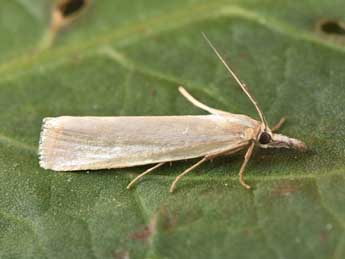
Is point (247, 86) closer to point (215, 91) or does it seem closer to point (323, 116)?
point (215, 91)

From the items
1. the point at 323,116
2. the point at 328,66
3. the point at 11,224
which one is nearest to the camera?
the point at 11,224

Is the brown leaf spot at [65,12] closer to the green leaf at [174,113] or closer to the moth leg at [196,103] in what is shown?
the green leaf at [174,113]

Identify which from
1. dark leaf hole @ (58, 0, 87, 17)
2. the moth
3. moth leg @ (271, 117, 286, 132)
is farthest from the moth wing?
dark leaf hole @ (58, 0, 87, 17)

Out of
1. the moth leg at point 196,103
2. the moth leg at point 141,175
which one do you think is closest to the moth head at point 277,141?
the moth leg at point 196,103

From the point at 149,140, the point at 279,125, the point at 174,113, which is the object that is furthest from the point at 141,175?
the point at 279,125

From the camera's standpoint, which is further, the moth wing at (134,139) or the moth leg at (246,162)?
the moth wing at (134,139)

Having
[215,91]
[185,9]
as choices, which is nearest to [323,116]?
[215,91]

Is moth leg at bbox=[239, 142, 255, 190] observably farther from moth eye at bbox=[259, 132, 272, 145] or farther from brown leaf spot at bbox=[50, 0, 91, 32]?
brown leaf spot at bbox=[50, 0, 91, 32]
